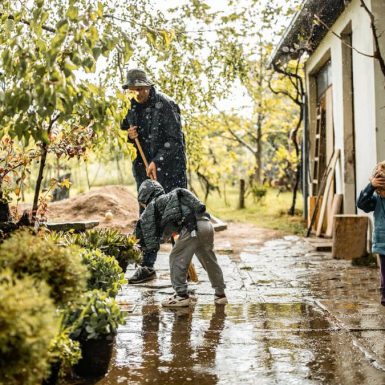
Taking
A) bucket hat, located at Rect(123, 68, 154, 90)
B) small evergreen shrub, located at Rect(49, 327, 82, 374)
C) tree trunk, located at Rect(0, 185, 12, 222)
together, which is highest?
bucket hat, located at Rect(123, 68, 154, 90)

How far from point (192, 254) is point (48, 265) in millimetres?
2826

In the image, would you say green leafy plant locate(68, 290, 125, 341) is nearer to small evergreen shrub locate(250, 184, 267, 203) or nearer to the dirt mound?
the dirt mound

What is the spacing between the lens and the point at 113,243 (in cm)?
541

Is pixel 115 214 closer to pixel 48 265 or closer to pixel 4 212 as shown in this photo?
pixel 4 212

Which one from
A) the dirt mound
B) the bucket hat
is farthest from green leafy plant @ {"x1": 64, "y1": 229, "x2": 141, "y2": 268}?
the dirt mound

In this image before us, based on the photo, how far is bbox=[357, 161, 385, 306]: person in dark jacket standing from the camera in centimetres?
508

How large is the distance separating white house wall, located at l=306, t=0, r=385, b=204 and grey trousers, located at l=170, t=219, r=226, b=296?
3.33 m

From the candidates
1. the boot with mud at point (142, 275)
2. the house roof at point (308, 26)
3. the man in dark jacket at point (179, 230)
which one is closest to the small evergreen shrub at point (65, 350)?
the man in dark jacket at point (179, 230)

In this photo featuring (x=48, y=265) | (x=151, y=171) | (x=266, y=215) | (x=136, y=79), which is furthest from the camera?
(x=266, y=215)

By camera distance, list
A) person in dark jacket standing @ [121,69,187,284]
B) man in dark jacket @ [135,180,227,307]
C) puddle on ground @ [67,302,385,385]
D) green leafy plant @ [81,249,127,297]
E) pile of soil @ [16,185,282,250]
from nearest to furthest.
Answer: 1. puddle on ground @ [67,302,385,385]
2. green leafy plant @ [81,249,127,297]
3. man in dark jacket @ [135,180,227,307]
4. person in dark jacket standing @ [121,69,187,284]
5. pile of soil @ [16,185,282,250]

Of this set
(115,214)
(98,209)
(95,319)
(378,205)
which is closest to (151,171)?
(378,205)

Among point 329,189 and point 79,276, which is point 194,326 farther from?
point 329,189

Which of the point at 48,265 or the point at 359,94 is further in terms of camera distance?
the point at 359,94

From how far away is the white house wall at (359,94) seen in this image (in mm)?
8087
